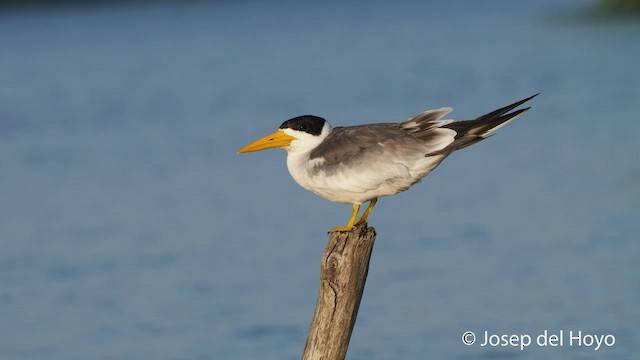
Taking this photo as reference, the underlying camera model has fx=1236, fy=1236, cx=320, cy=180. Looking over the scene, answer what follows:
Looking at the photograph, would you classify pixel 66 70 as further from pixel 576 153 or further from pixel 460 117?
pixel 576 153

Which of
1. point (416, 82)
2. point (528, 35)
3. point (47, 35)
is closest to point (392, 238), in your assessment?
point (416, 82)

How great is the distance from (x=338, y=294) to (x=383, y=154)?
1.04 meters

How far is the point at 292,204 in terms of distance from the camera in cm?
1341

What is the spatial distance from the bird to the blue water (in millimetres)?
2793

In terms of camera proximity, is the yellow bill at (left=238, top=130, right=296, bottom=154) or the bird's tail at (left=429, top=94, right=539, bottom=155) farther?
the yellow bill at (left=238, top=130, right=296, bottom=154)

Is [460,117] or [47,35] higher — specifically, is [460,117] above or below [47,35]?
below

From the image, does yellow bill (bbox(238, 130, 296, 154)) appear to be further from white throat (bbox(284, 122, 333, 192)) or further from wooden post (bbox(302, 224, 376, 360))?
wooden post (bbox(302, 224, 376, 360))

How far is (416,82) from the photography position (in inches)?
851

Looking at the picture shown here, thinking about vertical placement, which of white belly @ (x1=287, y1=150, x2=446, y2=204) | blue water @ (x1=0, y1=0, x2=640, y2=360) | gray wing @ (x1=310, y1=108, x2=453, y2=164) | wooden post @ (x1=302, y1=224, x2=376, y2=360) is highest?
blue water @ (x1=0, y1=0, x2=640, y2=360)

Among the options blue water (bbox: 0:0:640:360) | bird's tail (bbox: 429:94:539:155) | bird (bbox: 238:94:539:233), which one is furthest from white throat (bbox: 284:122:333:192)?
blue water (bbox: 0:0:640:360)

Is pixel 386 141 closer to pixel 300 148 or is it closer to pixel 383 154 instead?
pixel 383 154

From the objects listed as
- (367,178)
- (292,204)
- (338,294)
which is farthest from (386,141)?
(292,204)

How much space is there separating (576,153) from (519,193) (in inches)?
90.4

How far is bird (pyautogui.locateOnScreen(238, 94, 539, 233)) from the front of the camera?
705cm
